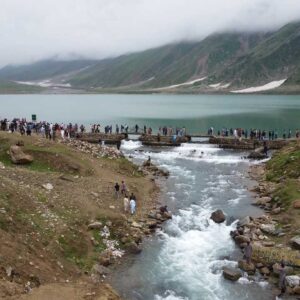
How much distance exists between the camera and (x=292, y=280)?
2941cm

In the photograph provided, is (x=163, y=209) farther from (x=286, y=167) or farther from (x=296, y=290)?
(x=286, y=167)

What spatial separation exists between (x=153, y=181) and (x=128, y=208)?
44.6 ft

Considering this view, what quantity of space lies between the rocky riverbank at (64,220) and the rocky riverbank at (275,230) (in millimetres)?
7786

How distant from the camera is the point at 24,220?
32.3m

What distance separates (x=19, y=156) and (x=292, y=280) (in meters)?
32.2

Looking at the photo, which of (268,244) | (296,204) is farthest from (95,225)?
(296,204)

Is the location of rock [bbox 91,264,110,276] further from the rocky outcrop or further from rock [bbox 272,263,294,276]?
the rocky outcrop

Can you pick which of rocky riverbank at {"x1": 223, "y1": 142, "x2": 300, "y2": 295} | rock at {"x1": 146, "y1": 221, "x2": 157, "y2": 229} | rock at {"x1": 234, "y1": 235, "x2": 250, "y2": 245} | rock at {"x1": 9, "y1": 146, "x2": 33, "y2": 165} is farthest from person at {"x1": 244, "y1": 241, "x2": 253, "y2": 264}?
rock at {"x1": 9, "y1": 146, "x2": 33, "y2": 165}

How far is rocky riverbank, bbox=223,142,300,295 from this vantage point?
102 ft

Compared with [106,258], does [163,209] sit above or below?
above

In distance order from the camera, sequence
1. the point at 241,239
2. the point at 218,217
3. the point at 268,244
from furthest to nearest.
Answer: the point at 218,217 → the point at 241,239 → the point at 268,244

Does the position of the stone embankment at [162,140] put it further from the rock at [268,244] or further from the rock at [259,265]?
the rock at [259,265]

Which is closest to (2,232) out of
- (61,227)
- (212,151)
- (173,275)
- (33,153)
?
(61,227)

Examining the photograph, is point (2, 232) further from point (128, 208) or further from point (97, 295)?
point (128, 208)
